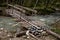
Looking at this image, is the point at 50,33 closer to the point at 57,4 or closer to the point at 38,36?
the point at 38,36

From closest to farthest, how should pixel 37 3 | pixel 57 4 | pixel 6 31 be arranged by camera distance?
pixel 6 31
pixel 37 3
pixel 57 4

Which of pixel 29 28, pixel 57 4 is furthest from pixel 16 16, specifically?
pixel 57 4

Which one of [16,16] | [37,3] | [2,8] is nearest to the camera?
Answer: [16,16]

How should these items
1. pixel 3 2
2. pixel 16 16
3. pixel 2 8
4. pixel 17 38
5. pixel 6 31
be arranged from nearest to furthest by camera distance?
1. pixel 17 38
2. pixel 6 31
3. pixel 16 16
4. pixel 2 8
5. pixel 3 2

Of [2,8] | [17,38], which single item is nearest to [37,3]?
[2,8]

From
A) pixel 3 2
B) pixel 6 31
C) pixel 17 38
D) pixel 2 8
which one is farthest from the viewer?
pixel 3 2

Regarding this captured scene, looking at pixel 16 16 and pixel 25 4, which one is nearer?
pixel 16 16

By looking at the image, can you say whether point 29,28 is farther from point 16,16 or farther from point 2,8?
point 2,8

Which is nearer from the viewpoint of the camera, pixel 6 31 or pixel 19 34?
pixel 19 34
